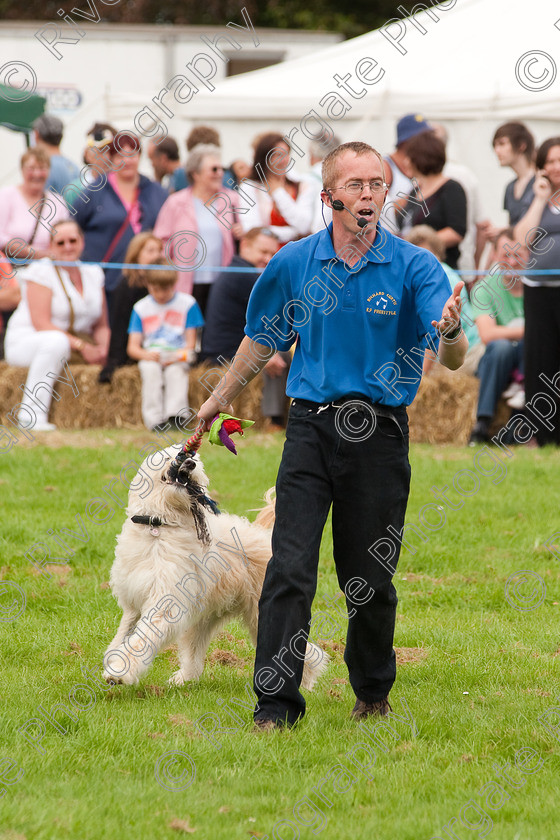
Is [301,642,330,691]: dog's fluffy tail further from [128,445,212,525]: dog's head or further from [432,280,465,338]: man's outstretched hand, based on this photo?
[432,280,465,338]: man's outstretched hand

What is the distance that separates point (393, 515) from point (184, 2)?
112 ft

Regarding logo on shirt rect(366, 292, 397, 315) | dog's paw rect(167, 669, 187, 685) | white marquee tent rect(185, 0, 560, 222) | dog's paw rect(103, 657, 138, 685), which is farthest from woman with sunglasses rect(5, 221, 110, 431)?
logo on shirt rect(366, 292, 397, 315)

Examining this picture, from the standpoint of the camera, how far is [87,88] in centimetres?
2128

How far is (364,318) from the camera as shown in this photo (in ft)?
16.7

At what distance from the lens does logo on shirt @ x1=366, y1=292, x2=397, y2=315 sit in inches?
199

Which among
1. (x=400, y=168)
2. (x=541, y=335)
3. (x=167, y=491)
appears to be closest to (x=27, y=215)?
(x=400, y=168)

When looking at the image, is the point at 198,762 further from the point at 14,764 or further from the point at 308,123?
the point at 308,123

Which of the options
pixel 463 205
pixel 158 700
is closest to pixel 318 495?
pixel 158 700

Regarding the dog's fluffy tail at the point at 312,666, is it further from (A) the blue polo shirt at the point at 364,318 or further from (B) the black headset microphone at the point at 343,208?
(B) the black headset microphone at the point at 343,208

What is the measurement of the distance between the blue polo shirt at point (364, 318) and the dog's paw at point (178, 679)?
6.49 ft

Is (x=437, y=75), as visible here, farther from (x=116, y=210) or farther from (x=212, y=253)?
(x=116, y=210)

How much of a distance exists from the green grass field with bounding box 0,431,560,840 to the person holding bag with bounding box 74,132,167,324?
5.91 m

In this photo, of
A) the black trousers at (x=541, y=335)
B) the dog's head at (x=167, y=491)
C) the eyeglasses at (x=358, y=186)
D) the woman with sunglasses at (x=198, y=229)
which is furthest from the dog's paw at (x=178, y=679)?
the woman with sunglasses at (x=198, y=229)

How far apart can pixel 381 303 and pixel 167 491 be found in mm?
1636
